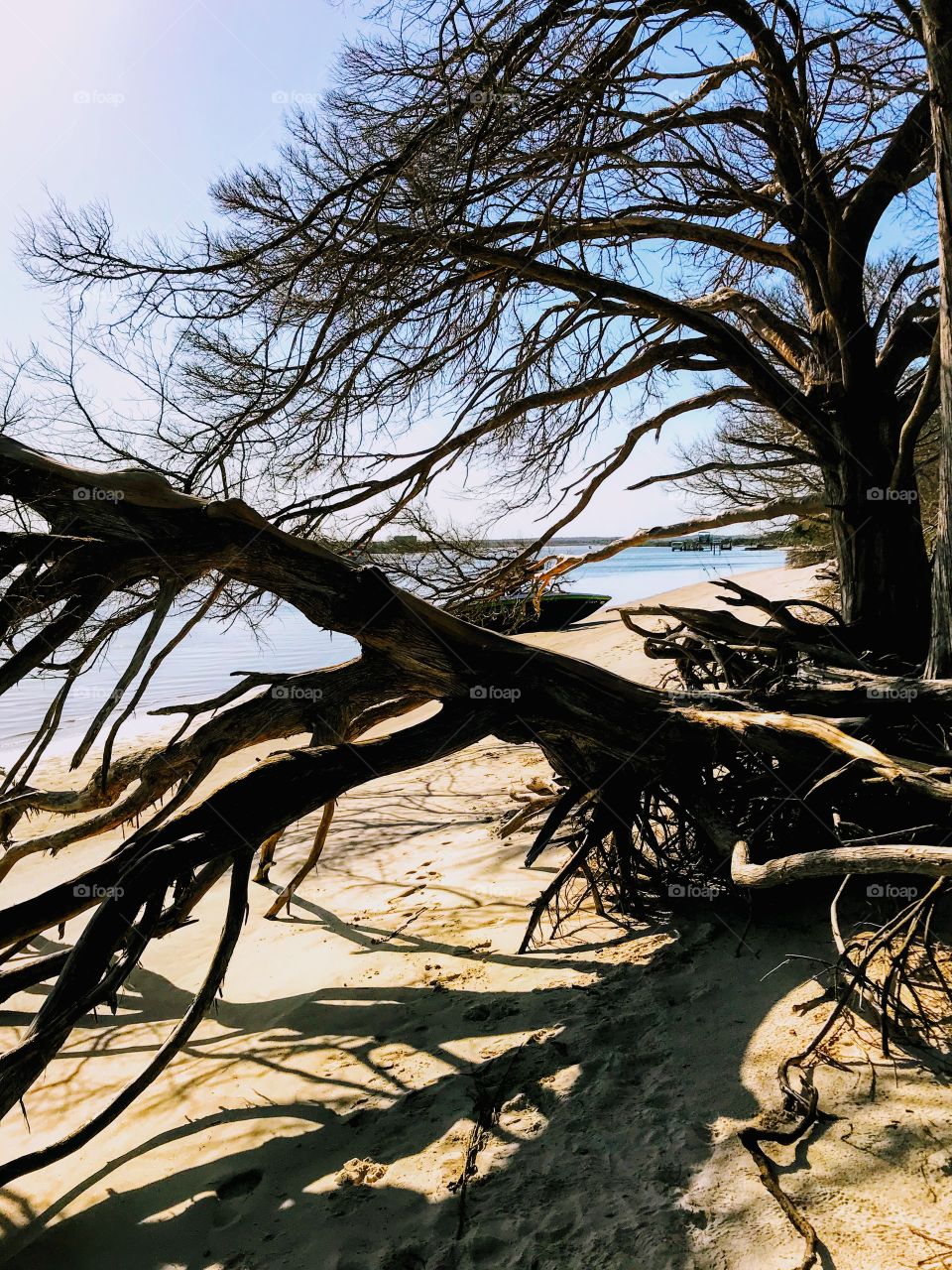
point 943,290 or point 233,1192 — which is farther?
point 943,290

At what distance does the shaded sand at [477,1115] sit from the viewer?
7.55ft

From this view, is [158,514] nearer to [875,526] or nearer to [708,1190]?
[708,1190]

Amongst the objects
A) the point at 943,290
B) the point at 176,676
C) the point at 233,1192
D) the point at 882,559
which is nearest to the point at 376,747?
the point at 233,1192

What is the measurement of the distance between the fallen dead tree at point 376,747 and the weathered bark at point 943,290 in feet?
1.09

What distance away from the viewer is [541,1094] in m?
2.98

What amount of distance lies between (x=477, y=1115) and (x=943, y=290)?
4179 millimetres

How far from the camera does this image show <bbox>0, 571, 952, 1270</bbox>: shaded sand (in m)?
2.30

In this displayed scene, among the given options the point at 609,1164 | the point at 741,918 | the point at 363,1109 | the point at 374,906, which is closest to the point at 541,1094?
the point at 609,1164

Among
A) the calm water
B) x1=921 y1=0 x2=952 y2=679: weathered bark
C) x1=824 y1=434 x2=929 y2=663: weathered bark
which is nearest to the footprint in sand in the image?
x1=921 y1=0 x2=952 y2=679: weathered bark

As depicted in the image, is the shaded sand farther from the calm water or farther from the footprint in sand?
the calm water

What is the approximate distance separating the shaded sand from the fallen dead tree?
0.82ft

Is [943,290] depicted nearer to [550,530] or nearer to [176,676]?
[550,530]

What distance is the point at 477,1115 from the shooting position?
2.94 m

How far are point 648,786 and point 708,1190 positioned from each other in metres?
2.23
